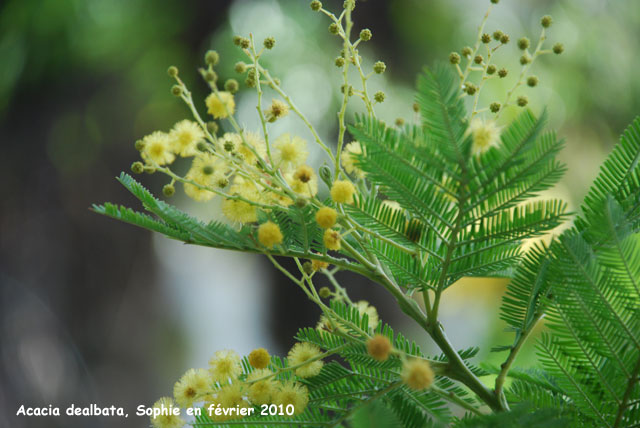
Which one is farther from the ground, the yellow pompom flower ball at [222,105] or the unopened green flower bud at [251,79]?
the unopened green flower bud at [251,79]

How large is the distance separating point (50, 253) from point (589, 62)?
Result: 2.58 m

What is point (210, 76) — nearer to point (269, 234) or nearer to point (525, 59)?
point (269, 234)

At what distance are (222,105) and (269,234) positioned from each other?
10 centimetres

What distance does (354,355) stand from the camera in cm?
35

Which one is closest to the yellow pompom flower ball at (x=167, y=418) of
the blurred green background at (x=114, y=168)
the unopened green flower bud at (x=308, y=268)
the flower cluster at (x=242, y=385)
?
the flower cluster at (x=242, y=385)

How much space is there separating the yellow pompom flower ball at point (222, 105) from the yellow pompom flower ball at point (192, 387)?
0.16 meters

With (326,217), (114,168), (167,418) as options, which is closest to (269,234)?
(326,217)

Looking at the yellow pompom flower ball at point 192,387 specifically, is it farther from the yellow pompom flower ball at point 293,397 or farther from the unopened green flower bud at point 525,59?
the unopened green flower bud at point 525,59

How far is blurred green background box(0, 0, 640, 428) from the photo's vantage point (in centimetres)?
219

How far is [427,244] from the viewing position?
0.34 m

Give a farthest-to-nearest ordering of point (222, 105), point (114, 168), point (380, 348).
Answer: point (114, 168), point (222, 105), point (380, 348)

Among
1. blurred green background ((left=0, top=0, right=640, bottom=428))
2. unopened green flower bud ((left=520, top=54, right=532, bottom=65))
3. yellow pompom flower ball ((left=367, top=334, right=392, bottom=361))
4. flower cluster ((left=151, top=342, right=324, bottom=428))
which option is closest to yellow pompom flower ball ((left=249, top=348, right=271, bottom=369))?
flower cluster ((left=151, top=342, right=324, bottom=428))

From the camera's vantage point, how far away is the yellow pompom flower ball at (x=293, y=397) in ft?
1.10

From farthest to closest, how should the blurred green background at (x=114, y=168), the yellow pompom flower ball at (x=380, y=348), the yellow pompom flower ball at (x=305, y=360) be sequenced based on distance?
the blurred green background at (x=114, y=168) < the yellow pompom flower ball at (x=305, y=360) < the yellow pompom flower ball at (x=380, y=348)
